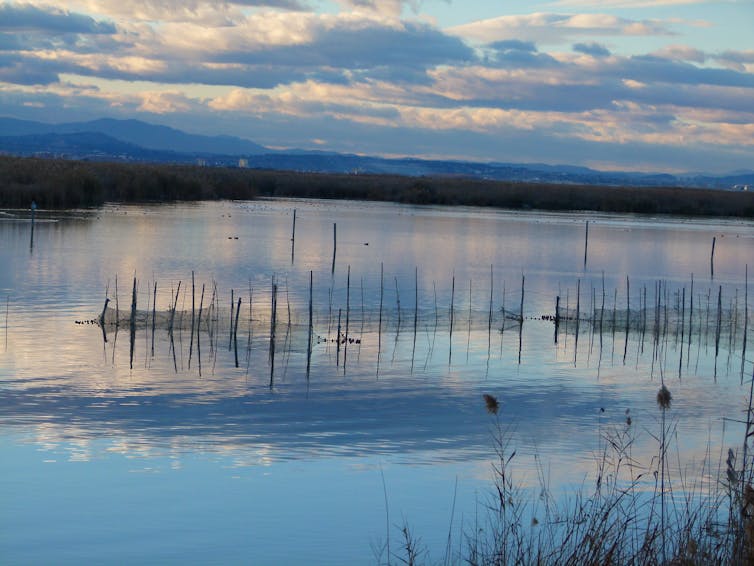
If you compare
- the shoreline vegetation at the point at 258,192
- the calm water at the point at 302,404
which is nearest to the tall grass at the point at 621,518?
the calm water at the point at 302,404

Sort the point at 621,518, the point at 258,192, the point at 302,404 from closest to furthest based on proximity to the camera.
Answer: the point at 621,518
the point at 302,404
the point at 258,192

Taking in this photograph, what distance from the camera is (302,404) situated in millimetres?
10695

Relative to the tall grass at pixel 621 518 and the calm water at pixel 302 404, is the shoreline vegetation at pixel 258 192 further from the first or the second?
the tall grass at pixel 621 518

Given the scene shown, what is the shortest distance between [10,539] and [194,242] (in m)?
24.4

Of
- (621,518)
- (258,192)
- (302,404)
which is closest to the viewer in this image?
(621,518)

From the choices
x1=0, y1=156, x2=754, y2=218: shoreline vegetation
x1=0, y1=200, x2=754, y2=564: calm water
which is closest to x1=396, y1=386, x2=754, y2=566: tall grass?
x1=0, y1=200, x2=754, y2=564: calm water

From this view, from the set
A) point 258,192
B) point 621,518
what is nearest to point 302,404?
point 621,518

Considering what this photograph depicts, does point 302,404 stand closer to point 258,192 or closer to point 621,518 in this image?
point 621,518

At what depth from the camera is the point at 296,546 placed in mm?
6750

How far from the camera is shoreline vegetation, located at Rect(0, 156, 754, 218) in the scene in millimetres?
40906

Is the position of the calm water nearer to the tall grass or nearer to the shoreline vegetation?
the tall grass

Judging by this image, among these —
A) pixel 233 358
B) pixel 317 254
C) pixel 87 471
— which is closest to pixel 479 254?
pixel 317 254

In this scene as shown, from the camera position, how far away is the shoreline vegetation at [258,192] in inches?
1610

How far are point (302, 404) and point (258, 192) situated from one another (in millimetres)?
62010
